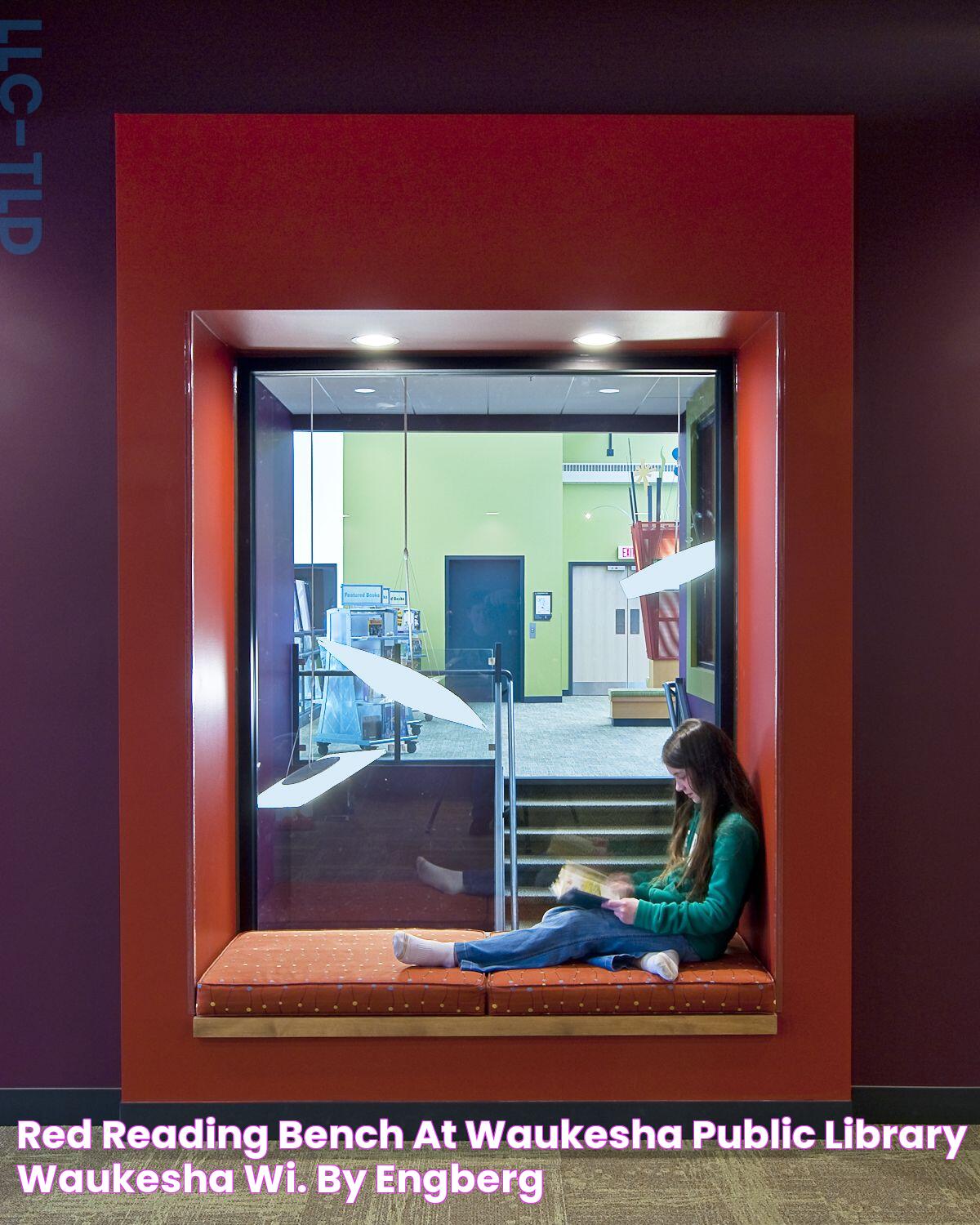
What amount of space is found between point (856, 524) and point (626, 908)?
4.80 ft

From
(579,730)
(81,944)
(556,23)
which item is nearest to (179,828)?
(81,944)

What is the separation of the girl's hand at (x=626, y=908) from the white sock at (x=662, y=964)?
12cm

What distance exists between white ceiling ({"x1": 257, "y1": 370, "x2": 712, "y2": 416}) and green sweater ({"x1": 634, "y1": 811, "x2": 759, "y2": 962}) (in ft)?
5.03

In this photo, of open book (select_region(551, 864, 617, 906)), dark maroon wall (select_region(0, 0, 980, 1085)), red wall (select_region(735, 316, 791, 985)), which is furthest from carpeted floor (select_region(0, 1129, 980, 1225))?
open book (select_region(551, 864, 617, 906))

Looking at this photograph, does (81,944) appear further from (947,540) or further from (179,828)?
(947,540)

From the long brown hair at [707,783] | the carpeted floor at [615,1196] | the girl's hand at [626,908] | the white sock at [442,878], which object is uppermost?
the long brown hair at [707,783]

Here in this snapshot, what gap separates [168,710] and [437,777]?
1.03 m

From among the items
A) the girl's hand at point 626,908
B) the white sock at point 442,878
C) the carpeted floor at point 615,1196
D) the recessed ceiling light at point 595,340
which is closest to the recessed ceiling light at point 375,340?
the recessed ceiling light at point 595,340

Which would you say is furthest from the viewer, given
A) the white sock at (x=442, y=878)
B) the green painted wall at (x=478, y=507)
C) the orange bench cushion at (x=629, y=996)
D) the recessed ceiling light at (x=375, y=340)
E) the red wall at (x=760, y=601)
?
the white sock at (x=442, y=878)

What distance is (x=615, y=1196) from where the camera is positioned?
248cm

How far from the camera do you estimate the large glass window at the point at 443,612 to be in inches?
129

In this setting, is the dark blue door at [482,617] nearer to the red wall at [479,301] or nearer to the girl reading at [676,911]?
the girl reading at [676,911]

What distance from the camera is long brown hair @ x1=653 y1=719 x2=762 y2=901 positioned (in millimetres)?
2906

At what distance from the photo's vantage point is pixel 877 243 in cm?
294
